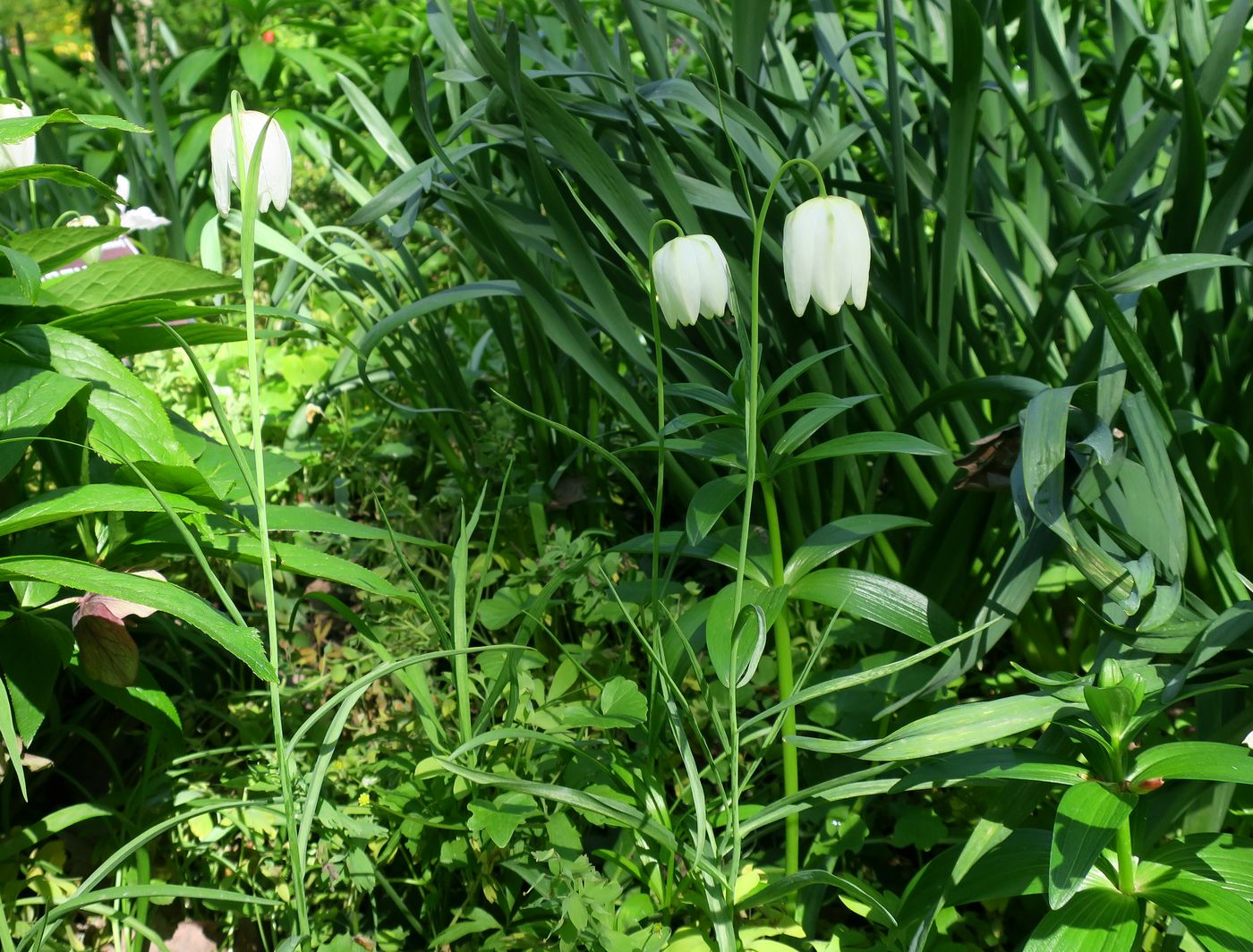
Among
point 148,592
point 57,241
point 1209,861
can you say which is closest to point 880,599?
point 1209,861

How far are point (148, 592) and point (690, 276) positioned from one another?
0.65 metres

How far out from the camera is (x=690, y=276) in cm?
→ 108

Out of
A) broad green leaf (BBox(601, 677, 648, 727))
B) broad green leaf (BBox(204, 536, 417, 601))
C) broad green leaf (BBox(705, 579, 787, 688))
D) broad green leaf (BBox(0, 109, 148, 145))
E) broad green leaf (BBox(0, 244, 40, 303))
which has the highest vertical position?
broad green leaf (BBox(0, 109, 148, 145))

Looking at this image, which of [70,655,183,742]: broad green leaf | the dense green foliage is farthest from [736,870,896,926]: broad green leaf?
[70,655,183,742]: broad green leaf

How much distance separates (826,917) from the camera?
4.65 feet

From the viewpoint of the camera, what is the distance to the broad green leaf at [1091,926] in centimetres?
96

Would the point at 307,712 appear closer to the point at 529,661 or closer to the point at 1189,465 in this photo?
the point at 529,661

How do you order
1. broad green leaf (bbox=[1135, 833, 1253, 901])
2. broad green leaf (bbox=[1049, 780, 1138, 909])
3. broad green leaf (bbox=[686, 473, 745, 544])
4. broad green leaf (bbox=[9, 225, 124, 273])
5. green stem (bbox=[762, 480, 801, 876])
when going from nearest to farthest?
1. broad green leaf (bbox=[1049, 780, 1138, 909])
2. broad green leaf (bbox=[1135, 833, 1253, 901])
3. broad green leaf (bbox=[686, 473, 745, 544])
4. green stem (bbox=[762, 480, 801, 876])
5. broad green leaf (bbox=[9, 225, 124, 273])

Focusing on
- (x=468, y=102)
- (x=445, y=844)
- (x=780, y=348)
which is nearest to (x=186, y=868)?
(x=445, y=844)

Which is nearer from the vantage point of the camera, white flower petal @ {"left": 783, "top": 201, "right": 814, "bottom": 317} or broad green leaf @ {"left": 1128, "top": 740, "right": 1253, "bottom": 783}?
broad green leaf @ {"left": 1128, "top": 740, "right": 1253, "bottom": 783}

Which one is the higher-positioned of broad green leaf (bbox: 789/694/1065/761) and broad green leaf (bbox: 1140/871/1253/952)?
broad green leaf (bbox: 789/694/1065/761)

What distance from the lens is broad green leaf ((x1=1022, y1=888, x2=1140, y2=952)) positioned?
3.17ft

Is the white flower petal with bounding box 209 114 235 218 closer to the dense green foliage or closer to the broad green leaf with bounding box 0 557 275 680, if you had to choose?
the dense green foliage

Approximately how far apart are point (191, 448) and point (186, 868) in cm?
58
